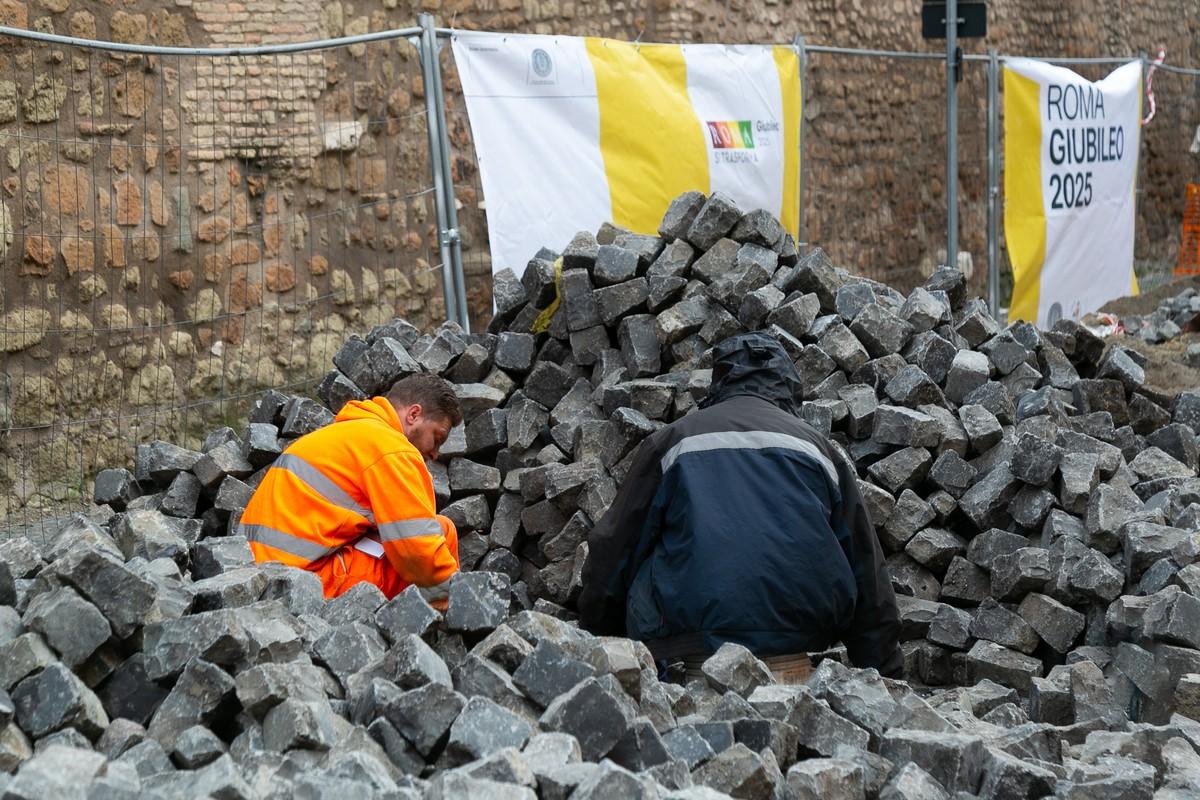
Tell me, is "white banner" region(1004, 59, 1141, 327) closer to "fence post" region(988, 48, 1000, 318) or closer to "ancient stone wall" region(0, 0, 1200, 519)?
"fence post" region(988, 48, 1000, 318)

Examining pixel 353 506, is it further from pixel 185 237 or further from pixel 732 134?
pixel 732 134

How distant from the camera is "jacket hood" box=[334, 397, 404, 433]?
5.33m

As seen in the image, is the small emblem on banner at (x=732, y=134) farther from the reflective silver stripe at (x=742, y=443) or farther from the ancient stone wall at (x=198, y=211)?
the reflective silver stripe at (x=742, y=443)

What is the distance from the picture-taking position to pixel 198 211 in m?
7.92

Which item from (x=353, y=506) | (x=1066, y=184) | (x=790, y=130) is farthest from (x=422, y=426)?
(x=1066, y=184)

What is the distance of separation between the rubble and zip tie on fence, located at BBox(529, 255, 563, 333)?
0.11 ft

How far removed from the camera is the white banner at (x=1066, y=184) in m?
11.2

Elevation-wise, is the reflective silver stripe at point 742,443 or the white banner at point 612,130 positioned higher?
the white banner at point 612,130

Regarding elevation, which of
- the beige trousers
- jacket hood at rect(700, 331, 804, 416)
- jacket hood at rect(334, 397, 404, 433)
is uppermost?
jacket hood at rect(700, 331, 804, 416)

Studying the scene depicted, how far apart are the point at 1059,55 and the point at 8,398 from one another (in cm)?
1383

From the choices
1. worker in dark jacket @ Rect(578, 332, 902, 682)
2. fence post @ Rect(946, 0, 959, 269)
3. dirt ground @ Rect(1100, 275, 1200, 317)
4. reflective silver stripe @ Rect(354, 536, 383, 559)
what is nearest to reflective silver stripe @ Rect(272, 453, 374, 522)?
reflective silver stripe @ Rect(354, 536, 383, 559)

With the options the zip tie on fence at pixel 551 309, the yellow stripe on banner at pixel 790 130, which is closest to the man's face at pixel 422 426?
the zip tie on fence at pixel 551 309

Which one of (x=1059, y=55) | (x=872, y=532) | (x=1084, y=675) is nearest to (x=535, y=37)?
(x=872, y=532)

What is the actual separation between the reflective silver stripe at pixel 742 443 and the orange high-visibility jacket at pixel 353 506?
945 mm
